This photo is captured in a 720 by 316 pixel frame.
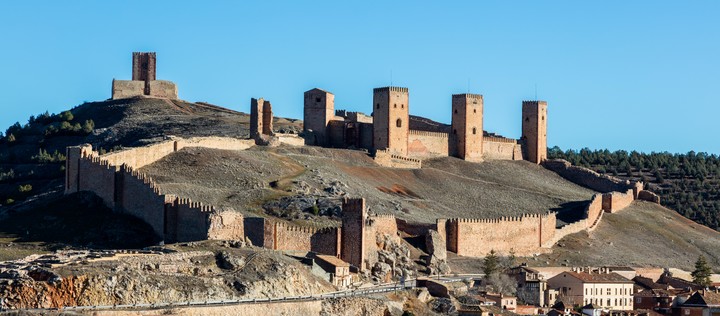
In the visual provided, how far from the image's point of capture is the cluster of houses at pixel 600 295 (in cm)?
7794

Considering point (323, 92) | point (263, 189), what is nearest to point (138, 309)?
point (263, 189)

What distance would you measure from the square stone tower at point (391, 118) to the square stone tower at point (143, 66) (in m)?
17.5

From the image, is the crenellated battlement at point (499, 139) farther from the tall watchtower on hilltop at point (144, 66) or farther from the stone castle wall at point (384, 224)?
the stone castle wall at point (384, 224)

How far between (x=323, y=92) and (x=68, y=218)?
28.5m

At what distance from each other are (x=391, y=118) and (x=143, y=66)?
2063cm

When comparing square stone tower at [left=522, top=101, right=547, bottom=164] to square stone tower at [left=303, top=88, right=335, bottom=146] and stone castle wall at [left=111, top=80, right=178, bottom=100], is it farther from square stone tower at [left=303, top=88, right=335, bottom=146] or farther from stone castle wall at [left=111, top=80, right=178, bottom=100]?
stone castle wall at [left=111, top=80, right=178, bottom=100]

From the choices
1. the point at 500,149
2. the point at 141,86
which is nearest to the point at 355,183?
the point at 500,149

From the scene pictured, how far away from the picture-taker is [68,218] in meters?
76.8

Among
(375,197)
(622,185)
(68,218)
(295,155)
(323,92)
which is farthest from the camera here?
(622,185)

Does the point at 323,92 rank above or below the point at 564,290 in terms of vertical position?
above

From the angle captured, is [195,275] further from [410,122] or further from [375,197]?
[410,122]

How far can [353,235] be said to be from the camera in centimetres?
7412

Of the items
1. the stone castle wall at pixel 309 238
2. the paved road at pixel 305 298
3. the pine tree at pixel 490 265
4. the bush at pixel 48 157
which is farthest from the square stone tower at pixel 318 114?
the stone castle wall at pixel 309 238

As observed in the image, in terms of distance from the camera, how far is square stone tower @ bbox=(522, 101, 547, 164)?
381ft
